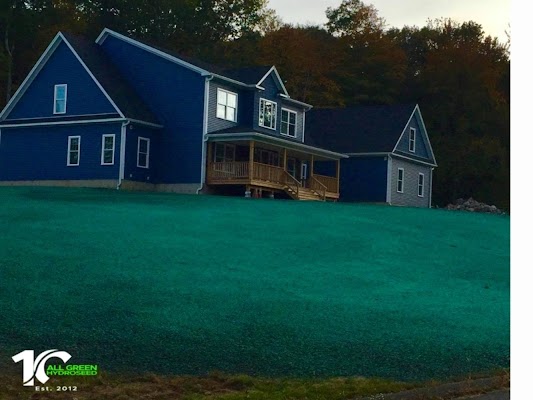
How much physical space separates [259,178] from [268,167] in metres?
0.66

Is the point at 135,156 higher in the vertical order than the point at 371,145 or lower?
lower

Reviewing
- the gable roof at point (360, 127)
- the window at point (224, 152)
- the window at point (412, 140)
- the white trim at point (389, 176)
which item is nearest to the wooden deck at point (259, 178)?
the window at point (224, 152)

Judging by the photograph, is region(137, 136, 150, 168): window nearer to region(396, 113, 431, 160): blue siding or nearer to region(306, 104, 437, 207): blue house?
region(306, 104, 437, 207): blue house

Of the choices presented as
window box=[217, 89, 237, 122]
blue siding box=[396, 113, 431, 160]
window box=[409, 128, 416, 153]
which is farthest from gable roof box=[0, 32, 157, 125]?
window box=[409, 128, 416, 153]

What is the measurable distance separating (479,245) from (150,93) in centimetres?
1448

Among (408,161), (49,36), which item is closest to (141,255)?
(49,36)

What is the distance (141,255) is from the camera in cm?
1321

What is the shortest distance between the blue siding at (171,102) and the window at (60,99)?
1.92 m

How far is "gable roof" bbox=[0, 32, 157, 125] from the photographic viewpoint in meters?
28.6

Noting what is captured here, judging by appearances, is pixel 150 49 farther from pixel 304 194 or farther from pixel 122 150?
pixel 304 194

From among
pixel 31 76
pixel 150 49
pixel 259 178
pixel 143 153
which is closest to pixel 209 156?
pixel 259 178

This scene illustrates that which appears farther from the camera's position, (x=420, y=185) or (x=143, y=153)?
(x=420, y=185)

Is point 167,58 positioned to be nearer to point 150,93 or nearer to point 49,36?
point 150,93

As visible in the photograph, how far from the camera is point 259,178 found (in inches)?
1153
